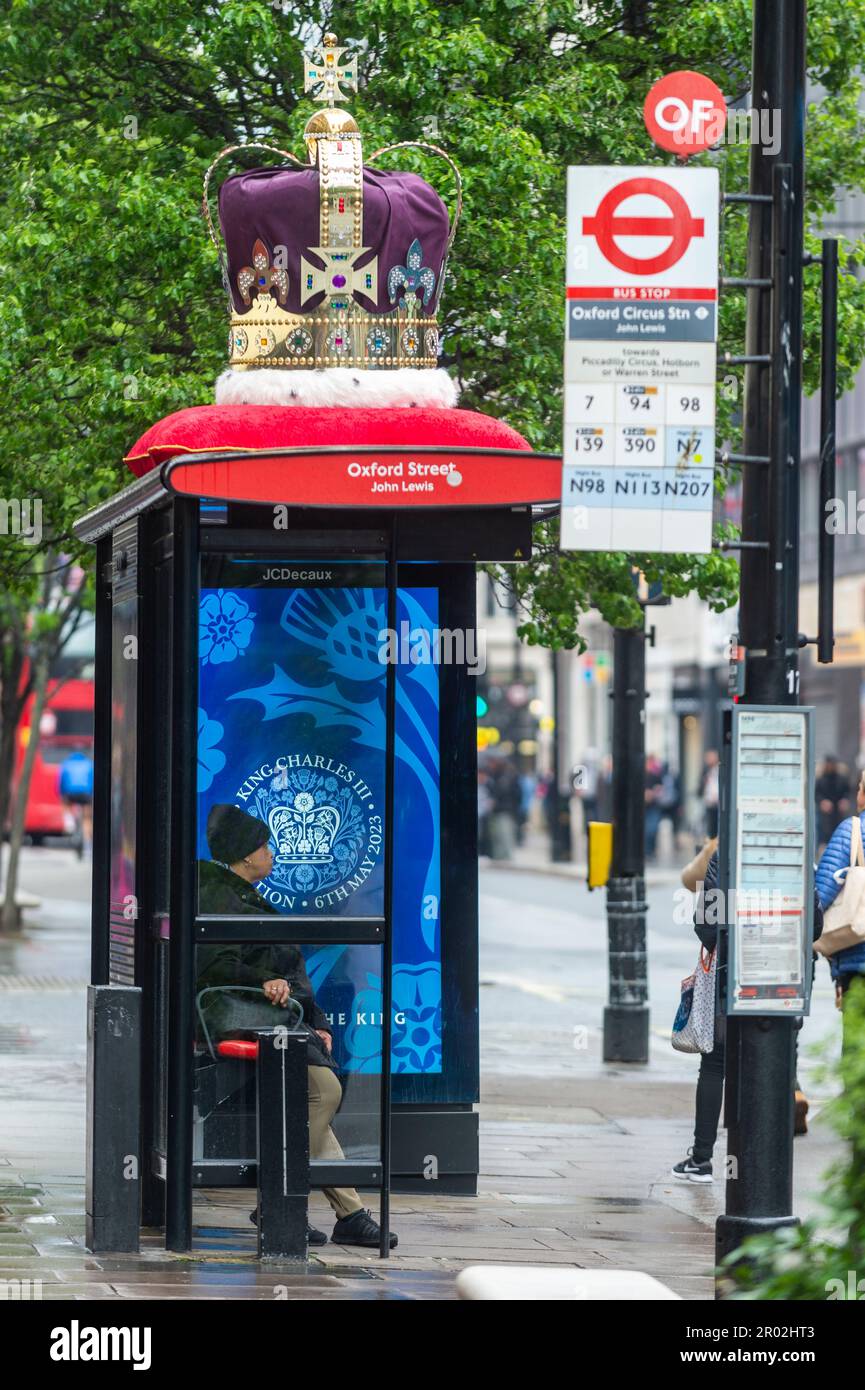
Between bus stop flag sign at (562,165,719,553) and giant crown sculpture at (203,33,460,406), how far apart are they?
70.1 inches

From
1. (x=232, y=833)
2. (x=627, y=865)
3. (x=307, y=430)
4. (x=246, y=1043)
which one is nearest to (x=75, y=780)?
(x=627, y=865)

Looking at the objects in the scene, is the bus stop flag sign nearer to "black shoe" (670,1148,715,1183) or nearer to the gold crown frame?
the gold crown frame

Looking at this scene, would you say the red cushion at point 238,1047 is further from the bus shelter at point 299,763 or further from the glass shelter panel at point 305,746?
the glass shelter panel at point 305,746

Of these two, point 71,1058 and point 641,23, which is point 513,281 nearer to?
point 641,23

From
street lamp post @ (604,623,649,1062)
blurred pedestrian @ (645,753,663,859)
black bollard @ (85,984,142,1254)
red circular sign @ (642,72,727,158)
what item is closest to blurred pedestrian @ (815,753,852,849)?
blurred pedestrian @ (645,753,663,859)

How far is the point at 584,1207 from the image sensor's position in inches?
394

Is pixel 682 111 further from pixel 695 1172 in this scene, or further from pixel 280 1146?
pixel 695 1172

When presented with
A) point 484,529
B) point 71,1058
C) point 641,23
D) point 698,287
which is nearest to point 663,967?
point 71,1058

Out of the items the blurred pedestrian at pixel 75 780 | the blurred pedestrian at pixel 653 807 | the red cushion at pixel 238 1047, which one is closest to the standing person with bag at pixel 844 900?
the red cushion at pixel 238 1047

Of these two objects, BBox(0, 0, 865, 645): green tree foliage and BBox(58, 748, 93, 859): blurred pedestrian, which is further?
BBox(58, 748, 93, 859): blurred pedestrian

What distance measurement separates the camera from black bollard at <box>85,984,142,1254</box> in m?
8.18

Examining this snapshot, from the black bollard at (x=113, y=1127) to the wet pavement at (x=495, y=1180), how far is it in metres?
0.14

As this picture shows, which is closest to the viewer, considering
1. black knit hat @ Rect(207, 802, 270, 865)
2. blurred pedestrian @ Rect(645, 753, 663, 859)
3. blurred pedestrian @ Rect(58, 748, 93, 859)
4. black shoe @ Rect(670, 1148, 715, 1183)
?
black knit hat @ Rect(207, 802, 270, 865)

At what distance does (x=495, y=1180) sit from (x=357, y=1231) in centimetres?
204
